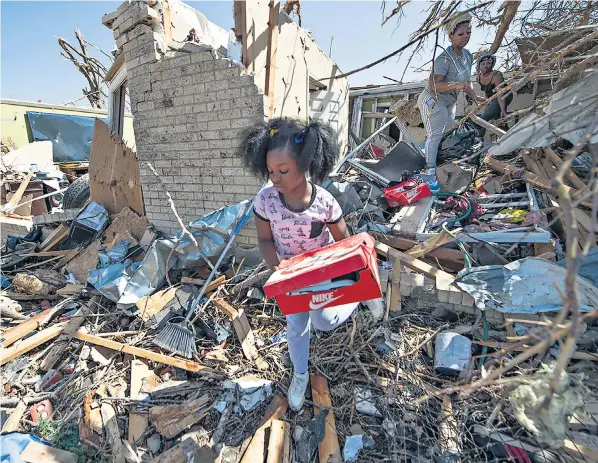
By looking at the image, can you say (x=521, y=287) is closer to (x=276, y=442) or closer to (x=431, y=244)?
(x=431, y=244)

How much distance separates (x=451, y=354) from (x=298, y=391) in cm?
117

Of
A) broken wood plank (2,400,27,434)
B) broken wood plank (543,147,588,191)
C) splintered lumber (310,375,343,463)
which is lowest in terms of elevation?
broken wood plank (2,400,27,434)

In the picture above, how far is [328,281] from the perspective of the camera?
5.08ft

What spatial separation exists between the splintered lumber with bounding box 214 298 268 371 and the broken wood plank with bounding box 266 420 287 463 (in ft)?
1.77

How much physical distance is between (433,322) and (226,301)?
6.63 ft

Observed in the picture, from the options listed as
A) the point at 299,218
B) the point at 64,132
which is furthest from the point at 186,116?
the point at 64,132

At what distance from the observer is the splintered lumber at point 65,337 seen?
2.86 meters

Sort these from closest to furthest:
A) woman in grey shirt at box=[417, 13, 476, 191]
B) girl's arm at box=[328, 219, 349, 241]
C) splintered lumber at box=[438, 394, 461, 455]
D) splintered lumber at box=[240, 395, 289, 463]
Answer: splintered lumber at box=[438, 394, 461, 455] → splintered lumber at box=[240, 395, 289, 463] → girl's arm at box=[328, 219, 349, 241] → woman in grey shirt at box=[417, 13, 476, 191]

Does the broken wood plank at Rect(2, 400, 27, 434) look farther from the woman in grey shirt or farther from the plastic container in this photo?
the woman in grey shirt

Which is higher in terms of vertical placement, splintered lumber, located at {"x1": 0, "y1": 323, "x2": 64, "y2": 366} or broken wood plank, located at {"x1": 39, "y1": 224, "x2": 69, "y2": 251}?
broken wood plank, located at {"x1": 39, "y1": 224, "x2": 69, "y2": 251}

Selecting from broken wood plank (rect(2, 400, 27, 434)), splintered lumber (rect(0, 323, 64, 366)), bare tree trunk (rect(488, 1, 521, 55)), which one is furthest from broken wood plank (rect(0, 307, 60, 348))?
bare tree trunk (rect(488, 1, 521, 55))

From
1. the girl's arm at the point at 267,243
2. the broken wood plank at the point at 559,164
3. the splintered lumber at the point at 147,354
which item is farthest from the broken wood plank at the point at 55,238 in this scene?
the broken wood plank at the point at 559,164

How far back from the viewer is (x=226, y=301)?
127 inches

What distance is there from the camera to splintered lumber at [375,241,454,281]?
2777mm
